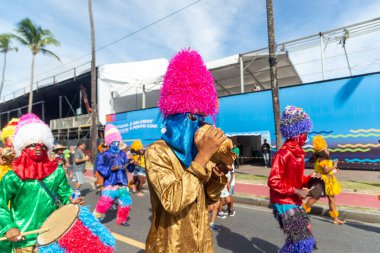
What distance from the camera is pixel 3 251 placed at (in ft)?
9.41

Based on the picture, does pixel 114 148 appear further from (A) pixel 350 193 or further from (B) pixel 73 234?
(A) pixel 350 193

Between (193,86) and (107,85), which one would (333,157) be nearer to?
(193,86)

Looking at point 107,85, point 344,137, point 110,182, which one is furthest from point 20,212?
point 107,85

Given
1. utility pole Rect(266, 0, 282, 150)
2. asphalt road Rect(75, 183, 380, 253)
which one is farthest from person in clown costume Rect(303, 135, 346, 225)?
utility pole Rect(266, 0, 282, 150)

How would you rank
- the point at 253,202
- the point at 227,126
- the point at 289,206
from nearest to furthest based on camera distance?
1. the point at 289,206
2. the point at 253,202
3. the point at 227,126

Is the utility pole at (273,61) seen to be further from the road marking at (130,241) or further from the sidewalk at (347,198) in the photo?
the road marking at (130,241)

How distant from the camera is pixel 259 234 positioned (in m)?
5.41

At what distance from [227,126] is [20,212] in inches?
531

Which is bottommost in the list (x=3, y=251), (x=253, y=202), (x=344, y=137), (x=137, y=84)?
(x=253, y=202)

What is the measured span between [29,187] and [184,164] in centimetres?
187

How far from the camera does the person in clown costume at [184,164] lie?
158 centimetres

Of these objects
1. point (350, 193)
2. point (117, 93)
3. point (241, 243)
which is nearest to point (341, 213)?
point (350, 193)

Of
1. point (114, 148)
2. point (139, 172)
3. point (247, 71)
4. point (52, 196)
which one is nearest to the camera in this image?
point (52, 196)

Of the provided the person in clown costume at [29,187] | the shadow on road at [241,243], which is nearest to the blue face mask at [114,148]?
the shadow on road at [241,243]
